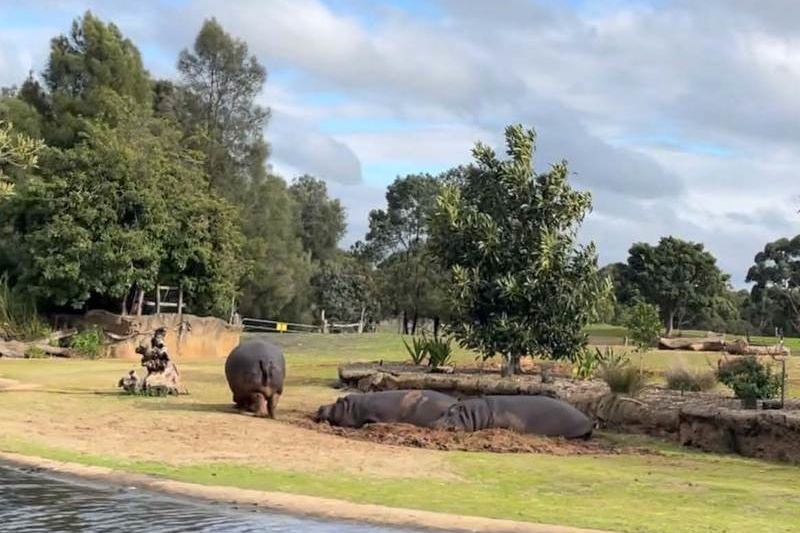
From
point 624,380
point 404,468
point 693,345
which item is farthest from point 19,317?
point 404,468

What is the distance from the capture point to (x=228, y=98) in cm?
5697

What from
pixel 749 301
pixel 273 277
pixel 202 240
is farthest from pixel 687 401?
pixel 749 301

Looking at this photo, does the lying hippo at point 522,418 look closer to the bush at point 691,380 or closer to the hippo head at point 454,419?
the hippo head at point 454,419

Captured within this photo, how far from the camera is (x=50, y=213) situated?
32.8 m

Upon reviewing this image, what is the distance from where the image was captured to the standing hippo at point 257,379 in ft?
55.6

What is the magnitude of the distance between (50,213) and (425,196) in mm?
37195

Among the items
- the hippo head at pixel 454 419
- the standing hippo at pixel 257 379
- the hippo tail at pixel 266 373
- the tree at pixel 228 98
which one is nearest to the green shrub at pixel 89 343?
the standing hippo at pixel 257 379

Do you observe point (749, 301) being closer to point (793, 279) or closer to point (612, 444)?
point (793, 279)

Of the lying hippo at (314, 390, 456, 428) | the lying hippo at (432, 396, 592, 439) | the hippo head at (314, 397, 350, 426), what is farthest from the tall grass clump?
the lying hippo at (432, 396, 592, 439)

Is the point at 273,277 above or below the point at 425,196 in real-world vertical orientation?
below

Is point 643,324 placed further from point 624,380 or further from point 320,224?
point 320,224

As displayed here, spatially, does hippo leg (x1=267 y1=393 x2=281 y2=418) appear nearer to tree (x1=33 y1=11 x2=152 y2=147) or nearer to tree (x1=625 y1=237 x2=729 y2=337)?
tree (x1=33 y1=11 x2=152 y2=147)

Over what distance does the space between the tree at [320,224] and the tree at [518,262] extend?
170 ft

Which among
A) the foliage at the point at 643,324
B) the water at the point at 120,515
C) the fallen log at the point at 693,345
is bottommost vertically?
the water at the point at 120,515
